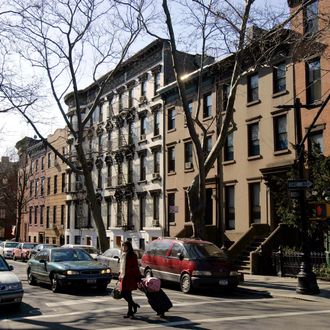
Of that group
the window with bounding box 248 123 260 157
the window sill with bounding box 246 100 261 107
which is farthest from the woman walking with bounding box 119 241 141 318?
the window sill with bounding box 246 100 261 107

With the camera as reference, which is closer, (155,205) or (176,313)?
(176,313)

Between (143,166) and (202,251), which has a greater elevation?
(143,166)

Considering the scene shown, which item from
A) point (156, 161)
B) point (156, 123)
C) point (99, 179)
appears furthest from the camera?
point (99, 179)

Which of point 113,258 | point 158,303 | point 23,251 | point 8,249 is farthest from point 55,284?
point 8,249

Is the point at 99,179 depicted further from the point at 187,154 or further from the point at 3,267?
the point at 3,267

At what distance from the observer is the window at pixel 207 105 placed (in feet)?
102

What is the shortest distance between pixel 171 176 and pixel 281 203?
14496 millimetres

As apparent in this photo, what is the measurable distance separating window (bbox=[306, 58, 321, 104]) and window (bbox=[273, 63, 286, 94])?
1644 mm

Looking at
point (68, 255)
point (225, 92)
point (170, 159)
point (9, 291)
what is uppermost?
point (225, 92)

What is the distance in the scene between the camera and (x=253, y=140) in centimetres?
2728

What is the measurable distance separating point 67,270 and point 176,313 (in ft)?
16.5

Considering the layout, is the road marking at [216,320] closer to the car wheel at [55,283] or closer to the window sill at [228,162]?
the car wheel at [55,283]

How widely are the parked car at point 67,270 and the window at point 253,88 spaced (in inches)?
553

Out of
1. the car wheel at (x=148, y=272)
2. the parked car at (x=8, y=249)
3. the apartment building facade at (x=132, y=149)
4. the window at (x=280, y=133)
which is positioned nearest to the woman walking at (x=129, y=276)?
the car wheel at (x=148, y=272)
